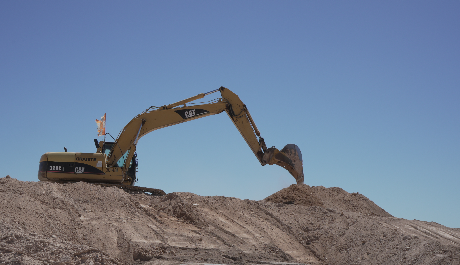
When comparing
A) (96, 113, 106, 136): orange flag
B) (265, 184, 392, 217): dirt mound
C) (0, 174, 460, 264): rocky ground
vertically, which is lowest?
(0, 174, 460, 264): rocky ground

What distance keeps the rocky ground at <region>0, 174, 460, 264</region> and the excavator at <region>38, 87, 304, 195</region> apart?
1.54 metres

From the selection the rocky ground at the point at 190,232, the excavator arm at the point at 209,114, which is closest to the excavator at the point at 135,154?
the excavator arm at the point at 209,114

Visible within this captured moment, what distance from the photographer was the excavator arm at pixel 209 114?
17.0 metres

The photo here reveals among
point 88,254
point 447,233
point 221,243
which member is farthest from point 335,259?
point 88,254

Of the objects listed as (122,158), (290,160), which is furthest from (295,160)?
(122,158)

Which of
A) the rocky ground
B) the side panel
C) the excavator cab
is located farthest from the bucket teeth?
the side panel

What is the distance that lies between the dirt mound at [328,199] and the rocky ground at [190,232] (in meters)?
0.52

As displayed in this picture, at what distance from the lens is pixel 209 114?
17406 mm

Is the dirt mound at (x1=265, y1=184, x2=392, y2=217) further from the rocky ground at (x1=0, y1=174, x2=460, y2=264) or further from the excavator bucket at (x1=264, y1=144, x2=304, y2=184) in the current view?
the excavator bucket at (x1=264, y1=144, x2=304, y2=184)

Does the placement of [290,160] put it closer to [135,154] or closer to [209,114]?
[209,114]

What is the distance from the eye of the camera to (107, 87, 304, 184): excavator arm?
16984 mm

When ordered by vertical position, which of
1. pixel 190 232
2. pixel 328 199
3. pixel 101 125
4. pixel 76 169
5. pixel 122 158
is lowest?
pixel 190 232

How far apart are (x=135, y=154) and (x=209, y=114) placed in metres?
3.25

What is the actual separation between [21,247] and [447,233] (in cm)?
1308
